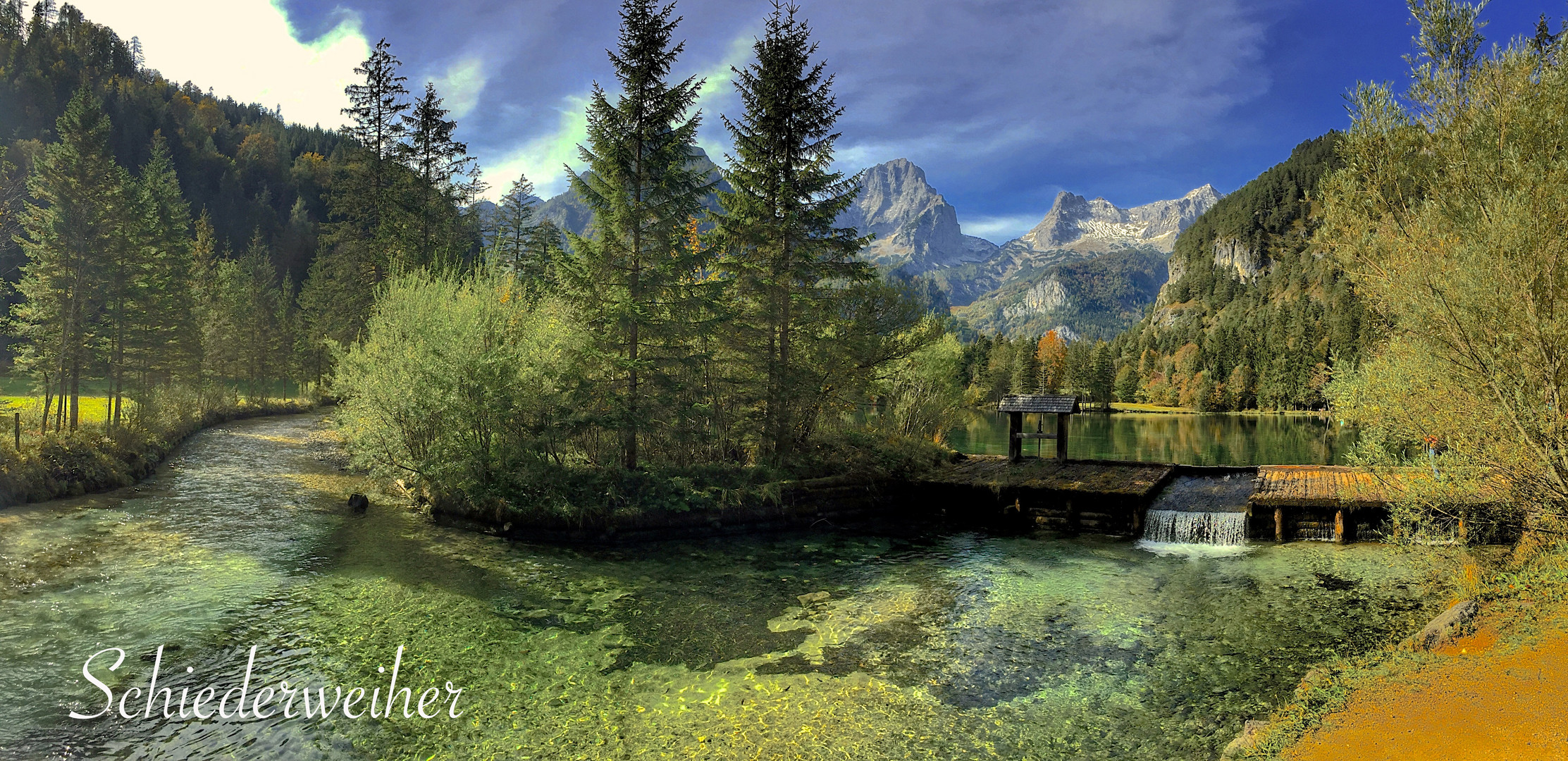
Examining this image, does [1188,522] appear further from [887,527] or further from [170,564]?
[170,564]

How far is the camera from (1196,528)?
1859 centimetres

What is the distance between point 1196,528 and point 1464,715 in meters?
13.1

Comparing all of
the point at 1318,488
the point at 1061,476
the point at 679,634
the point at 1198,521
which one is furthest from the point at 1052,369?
the point at 679,634

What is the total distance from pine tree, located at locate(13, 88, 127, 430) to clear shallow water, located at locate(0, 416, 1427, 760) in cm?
1260

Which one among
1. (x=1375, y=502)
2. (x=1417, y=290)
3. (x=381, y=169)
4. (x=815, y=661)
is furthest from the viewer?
(x=381, y=169)

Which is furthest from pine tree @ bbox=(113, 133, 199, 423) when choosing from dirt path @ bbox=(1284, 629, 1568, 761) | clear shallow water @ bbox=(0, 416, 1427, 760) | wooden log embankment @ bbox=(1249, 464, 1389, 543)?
wooden log embankment @ bbox=(1249, 464, 1389, 543)

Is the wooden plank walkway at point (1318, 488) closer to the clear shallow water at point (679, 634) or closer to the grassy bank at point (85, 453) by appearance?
the clear shallow water at point (679, 634)

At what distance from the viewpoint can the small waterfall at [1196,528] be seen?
716 inches

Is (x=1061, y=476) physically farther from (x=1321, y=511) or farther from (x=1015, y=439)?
(x=1321, y=511)

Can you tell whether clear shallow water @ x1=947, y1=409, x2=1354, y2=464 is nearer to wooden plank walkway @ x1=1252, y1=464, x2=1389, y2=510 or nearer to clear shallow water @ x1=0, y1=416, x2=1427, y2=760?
wooden plank walkway @ x1=1252, y1=464, x2=1389, y2=510

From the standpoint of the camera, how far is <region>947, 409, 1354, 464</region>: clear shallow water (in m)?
42.7

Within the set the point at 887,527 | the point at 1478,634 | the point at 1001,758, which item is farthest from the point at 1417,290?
the point at 887,527

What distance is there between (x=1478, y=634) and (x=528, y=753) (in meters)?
11.9

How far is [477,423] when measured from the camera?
59.5 feet
